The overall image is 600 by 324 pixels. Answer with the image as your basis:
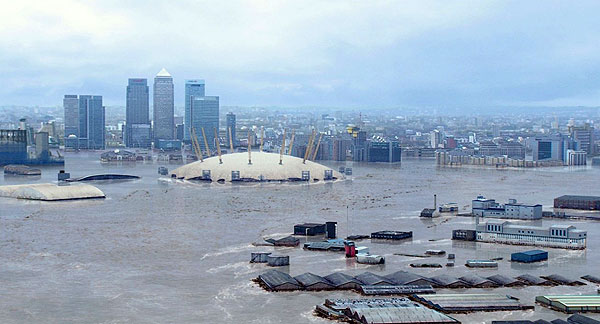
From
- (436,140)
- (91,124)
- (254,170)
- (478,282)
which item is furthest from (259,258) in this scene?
(91,124)

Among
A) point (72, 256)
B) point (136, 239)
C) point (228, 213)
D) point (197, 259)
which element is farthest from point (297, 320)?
point (228, 213)

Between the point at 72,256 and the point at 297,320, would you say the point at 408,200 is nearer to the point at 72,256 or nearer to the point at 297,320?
the point at 72,256

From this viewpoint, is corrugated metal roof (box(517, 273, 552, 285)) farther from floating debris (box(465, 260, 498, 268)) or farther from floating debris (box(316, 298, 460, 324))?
floating debris (box(316, 298, 460, 324))

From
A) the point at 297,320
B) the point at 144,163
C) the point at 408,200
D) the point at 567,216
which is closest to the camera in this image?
the point at 297,320

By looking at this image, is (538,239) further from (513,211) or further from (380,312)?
(380,312)

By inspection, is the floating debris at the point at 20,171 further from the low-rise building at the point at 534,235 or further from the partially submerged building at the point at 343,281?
the partially submerged building at the point at 343,281

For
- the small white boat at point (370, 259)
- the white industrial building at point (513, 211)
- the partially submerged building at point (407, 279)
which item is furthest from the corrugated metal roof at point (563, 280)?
the white industrial building at point (513, 211)
